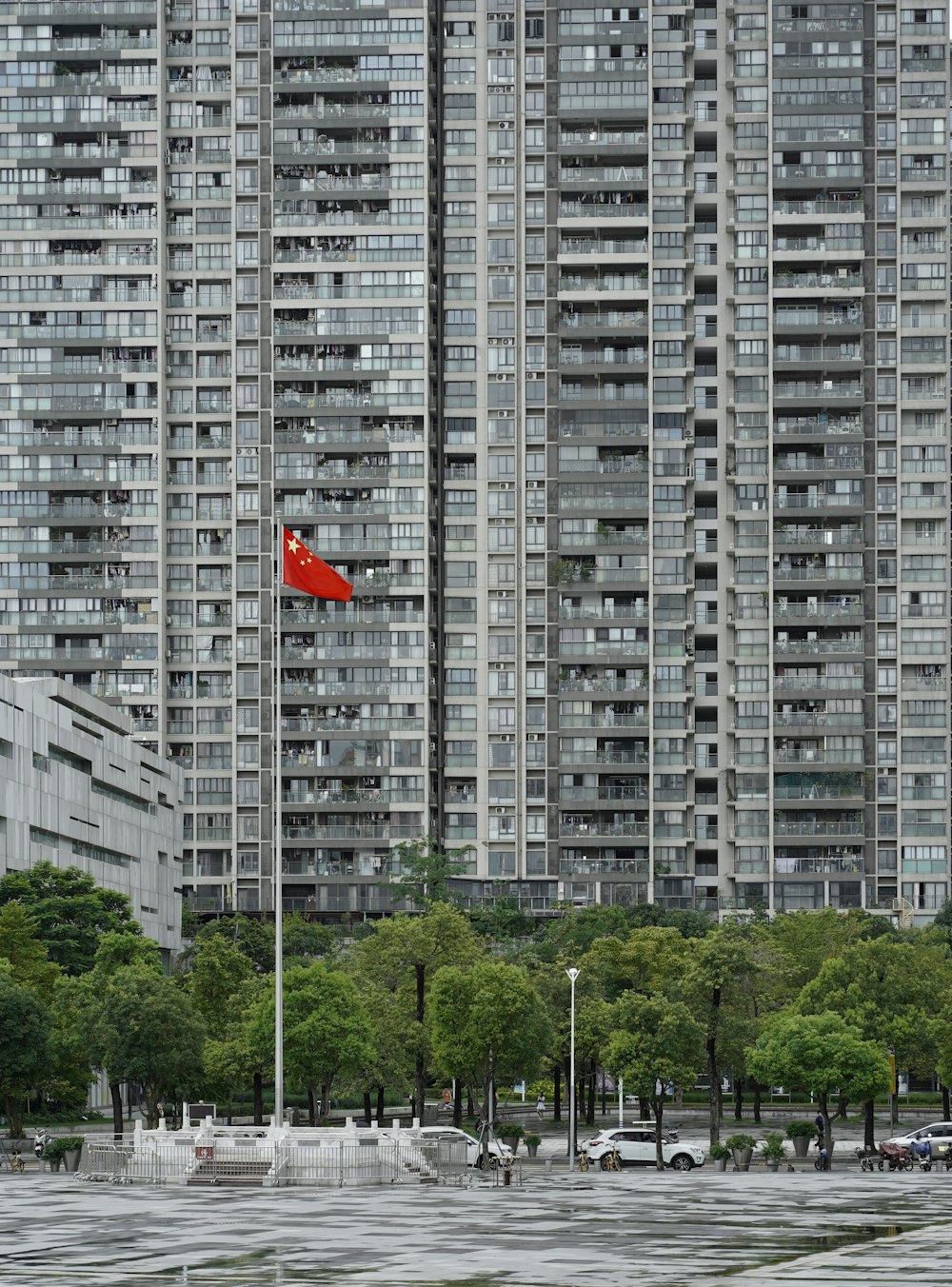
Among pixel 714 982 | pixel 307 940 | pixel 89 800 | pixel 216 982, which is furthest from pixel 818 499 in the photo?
pixel 216 982

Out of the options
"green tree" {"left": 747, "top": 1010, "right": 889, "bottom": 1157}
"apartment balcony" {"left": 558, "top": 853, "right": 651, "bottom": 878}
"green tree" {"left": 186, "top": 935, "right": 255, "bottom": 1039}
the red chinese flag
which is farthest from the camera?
"apartment balcony" {"left": 558, "top": 853, "right": 651, "bottom": 878}

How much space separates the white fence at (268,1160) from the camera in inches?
2386

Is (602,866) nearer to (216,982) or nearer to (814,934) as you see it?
(814,934)

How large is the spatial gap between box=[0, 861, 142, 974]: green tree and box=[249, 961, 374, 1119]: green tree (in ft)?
69.6

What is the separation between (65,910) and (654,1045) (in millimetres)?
38894

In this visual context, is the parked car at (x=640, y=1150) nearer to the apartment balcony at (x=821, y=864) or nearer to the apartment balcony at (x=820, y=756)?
the apartment balcony at (x=821, y=864)

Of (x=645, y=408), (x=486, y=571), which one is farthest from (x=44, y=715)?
(x=645, y=408)

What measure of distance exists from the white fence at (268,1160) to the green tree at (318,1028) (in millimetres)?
13674

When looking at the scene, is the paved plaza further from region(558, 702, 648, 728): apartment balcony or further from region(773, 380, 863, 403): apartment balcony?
region(773, 380, 863, 403): apartment balcony

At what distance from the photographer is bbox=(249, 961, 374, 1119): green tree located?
77250 mm

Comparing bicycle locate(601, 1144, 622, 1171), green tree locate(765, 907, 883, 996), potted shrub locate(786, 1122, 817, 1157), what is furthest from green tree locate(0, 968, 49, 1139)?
green tree locate(765, 907, 883, 996)

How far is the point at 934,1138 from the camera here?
78.6m

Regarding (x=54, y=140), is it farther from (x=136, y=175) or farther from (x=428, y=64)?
(x=428, y=64)

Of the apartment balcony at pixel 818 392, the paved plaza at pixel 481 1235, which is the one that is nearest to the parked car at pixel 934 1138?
the paved plaza at pixel 481 1235
